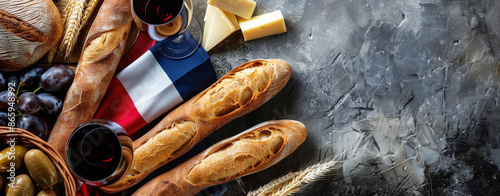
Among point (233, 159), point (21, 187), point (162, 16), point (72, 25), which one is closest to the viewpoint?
point (21, 187)

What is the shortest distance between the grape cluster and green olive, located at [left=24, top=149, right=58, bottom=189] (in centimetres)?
30

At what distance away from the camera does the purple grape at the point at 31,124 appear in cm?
165

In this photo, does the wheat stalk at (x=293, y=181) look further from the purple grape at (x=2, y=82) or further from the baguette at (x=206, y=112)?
the purple grape at (x=2, y=82)

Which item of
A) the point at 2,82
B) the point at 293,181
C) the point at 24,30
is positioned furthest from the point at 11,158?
the point at 293,181

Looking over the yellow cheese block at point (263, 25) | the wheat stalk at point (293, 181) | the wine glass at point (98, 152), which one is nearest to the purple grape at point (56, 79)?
the wine glass at point (98, 152)

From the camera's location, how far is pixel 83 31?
1894 millimetres

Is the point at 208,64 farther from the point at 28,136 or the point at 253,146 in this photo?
the point at 28,136

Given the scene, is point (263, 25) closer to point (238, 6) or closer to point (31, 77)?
point (238, 6)

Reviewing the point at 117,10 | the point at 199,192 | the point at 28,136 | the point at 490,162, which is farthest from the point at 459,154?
the point at 28,136

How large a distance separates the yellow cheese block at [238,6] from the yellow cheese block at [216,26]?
4 cm

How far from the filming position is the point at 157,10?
159 cm

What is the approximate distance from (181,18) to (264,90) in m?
0.50

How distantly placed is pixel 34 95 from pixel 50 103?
7 centimetres

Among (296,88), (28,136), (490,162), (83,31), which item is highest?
(83,31)
